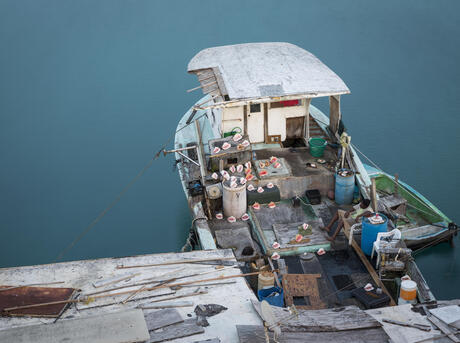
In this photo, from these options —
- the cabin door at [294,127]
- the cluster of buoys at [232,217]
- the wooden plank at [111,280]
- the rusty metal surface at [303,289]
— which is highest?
the cabin door at [294,127]

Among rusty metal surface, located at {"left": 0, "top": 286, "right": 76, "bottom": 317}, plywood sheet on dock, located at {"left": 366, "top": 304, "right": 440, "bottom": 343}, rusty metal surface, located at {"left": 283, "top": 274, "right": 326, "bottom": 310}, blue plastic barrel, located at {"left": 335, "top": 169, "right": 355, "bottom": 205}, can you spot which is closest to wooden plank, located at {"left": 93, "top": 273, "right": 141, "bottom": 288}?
rusty metal surface, located at {"left": 0, "top": 286, "right": 76, "bottom": 317}

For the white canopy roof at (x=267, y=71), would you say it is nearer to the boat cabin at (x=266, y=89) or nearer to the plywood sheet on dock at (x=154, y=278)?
the boat cabin at (x=266, y=89)

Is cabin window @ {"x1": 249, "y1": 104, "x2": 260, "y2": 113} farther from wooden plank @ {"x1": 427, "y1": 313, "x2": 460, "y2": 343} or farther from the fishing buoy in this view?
wooden plank @ {"x1": 427, "y1": 313, "x2": 460, "y2": 343}

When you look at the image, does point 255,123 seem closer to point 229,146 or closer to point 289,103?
point 289,103

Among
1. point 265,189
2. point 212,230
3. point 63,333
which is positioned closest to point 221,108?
point 265,189

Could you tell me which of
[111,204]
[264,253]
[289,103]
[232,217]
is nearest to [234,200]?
[232,217]

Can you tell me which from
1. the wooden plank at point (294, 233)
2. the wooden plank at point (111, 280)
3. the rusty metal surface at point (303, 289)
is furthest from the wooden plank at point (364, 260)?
the wooden plank at point (111, 280)
